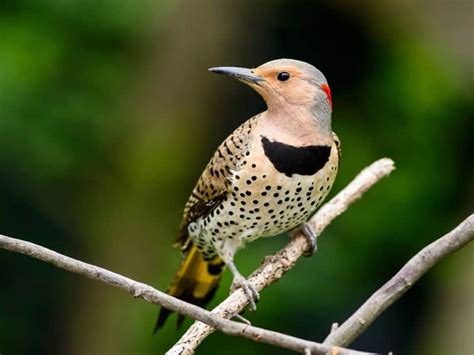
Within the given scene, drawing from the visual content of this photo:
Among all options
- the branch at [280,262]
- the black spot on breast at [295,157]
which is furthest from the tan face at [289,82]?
the branch at [280,262]

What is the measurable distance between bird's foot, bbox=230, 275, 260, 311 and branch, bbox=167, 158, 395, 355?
0.02m

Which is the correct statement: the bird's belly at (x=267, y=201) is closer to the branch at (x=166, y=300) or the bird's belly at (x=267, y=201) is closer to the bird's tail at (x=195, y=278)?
the bird's tail at (x=195, y=278)

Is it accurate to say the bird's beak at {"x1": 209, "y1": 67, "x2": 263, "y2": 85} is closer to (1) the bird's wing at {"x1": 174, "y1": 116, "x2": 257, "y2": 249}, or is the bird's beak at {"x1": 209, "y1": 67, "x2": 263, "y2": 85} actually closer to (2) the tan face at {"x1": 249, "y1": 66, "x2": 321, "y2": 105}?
(2) the tan face at {"x1": 249, "y1": 66, "x2": 321, "y2": 105}

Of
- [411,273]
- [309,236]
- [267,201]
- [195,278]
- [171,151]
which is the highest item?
[411,273]

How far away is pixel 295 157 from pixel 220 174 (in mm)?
335

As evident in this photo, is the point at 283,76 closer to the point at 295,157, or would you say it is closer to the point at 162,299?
the point at 295,157

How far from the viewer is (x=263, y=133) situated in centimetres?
316

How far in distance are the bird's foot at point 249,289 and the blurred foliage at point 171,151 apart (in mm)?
1382

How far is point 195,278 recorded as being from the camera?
3744 millimetres

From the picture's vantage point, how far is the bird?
10.1ft

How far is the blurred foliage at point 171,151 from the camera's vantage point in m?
4.81

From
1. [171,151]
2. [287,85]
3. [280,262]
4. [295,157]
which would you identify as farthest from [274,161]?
[171,151]

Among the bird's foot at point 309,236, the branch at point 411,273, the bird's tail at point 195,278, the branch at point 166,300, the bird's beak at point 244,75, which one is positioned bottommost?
the bird's tail at point 195,278

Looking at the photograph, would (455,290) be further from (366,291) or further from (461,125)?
(461,125)
